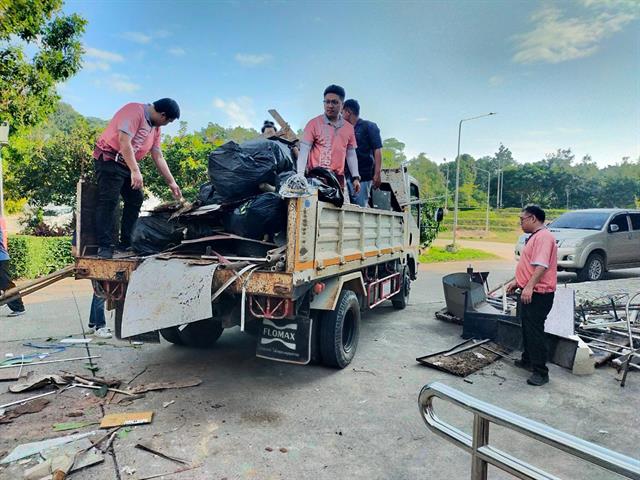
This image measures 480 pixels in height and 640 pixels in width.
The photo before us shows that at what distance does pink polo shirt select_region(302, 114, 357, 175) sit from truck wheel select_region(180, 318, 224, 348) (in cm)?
218

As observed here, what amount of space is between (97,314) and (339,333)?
3280 mm

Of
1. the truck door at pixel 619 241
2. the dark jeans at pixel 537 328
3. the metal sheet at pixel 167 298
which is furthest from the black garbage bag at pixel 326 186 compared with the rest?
the truck door at pixel 619 241

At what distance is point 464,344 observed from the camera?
5363 mm

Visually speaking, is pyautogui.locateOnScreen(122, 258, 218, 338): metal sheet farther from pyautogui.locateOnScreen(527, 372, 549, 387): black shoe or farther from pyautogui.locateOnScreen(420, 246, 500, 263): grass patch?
pyautogui.locateOnScreen(420, 246, 500, 263): grass patch

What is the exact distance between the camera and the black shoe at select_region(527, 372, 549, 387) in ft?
13.9

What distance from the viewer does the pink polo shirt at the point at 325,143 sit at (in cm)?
503

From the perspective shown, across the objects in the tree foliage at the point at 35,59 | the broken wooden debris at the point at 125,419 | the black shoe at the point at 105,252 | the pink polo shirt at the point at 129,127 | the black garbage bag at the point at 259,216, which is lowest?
the broken wooden debris at the point at 125,419

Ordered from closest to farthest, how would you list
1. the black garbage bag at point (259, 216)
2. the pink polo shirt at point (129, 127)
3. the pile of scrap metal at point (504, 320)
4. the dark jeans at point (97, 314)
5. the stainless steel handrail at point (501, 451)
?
the stainless steel handrail at point (501, 451) < the black garbage bag at point (259, 216) < the pink polo shirt at point (129, 127) < the pile of scrap metal at point (504, 320) < the dark jeans at point (97, 314)

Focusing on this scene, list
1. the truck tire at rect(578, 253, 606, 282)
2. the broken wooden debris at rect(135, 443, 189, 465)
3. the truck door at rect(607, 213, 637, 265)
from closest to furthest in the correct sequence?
1. the broken wooden debris at rect(135, 443, 189, 465)
2. the truck tire at rect(578, 253, 606, 282)
3. the truck door at rect(607, 213, 637, 265)

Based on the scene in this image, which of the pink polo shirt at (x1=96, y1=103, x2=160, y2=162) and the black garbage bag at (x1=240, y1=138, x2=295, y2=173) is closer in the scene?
the pink polo shirt at (x1=96, y1=103, x2=160, y2=162)

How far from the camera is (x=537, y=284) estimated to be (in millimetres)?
4238

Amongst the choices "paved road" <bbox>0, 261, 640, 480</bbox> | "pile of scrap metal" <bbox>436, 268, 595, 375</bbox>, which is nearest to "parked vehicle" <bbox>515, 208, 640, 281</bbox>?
"pile of scrap metal" <bbox>436, 268, 595, 375</bbox>

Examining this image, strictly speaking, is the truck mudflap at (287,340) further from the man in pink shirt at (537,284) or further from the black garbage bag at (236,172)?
the man in pink shirt at (537,284)

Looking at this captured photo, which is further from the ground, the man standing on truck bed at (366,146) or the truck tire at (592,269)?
the man standing on truck bed at (366,146)
